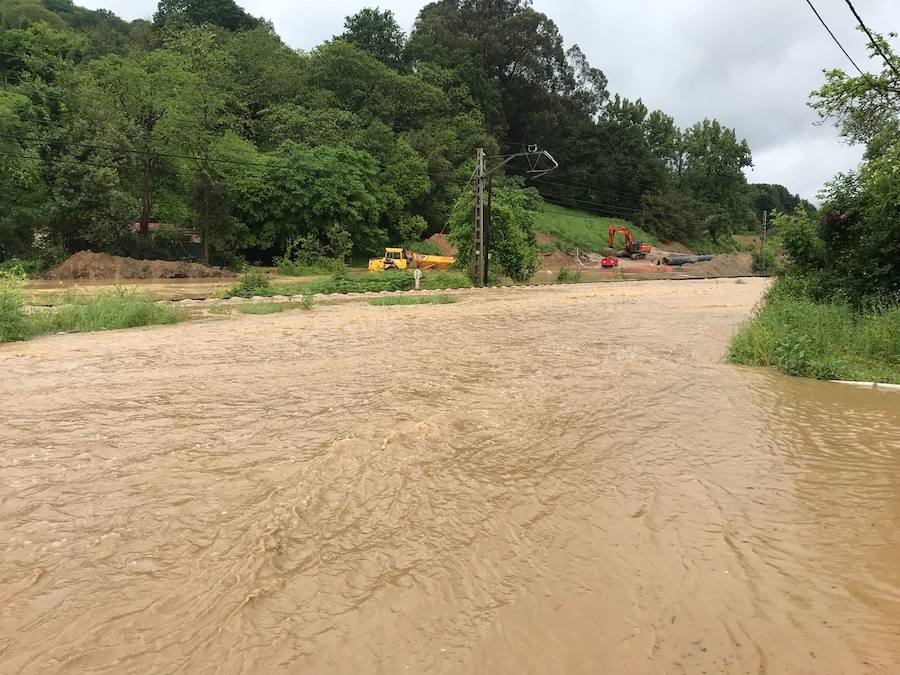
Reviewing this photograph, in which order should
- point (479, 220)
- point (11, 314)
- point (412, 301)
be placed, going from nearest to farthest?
point (11, 314) < point (412, 301) < point (479, 220)

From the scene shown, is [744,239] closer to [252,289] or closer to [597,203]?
[597,203]

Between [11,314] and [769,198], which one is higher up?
[769,198]

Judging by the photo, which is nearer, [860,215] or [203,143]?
[860,215]

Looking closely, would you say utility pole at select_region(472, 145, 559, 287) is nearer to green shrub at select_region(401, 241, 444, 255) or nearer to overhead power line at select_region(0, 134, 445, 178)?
overhead power line at select_region(0, 134, 445, 178)

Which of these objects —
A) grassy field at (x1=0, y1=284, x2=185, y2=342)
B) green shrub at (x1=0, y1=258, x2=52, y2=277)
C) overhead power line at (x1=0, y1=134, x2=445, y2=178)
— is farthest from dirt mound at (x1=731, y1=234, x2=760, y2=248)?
grassy field at (x1=0, y1=284, x2=185, y2=342)

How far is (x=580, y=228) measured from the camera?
241ft

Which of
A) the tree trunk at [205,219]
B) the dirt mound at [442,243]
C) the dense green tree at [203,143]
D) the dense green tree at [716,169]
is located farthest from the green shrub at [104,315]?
the dense green tree at [716,169]

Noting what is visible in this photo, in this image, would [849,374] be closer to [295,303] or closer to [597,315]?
[597,315]

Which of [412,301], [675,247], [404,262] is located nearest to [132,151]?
[404,262]

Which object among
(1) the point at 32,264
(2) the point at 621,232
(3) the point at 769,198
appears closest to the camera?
(1) the point at 32,264

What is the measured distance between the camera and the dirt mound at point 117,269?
34.7 metres

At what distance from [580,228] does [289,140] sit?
38715 mm

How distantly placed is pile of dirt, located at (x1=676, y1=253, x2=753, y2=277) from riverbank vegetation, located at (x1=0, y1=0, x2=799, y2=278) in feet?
40.2

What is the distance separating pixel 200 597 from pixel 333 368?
706 cm
